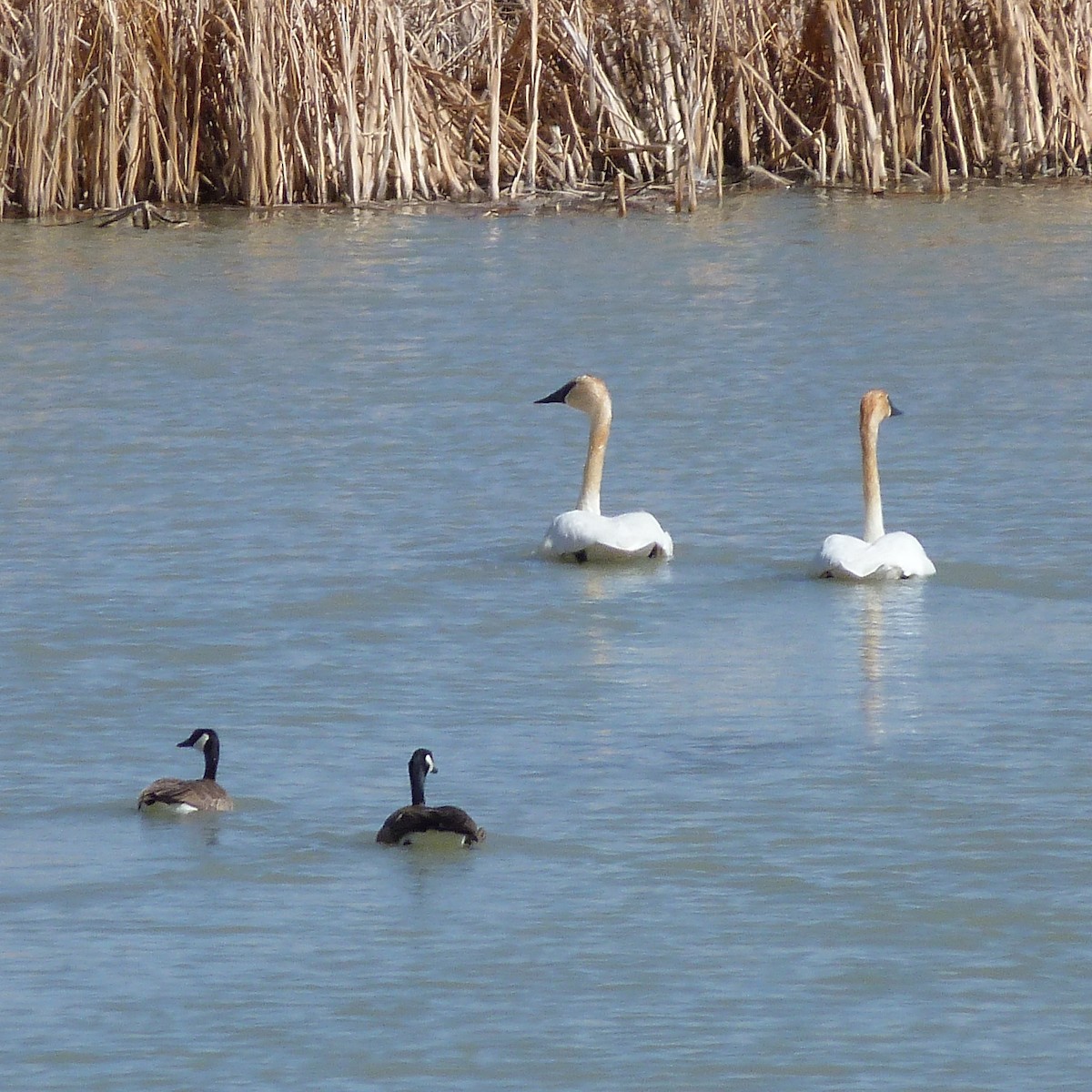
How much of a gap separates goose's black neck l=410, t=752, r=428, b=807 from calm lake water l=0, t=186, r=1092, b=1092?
159 mm

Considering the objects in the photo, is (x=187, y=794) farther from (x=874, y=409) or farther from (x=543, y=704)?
(x=874, y=409)

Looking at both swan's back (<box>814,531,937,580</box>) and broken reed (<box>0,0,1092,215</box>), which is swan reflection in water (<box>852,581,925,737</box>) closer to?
swan's back (<box>814,531,937,580</box>)

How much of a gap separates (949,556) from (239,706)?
335cm

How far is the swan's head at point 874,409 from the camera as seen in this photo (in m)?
10.4

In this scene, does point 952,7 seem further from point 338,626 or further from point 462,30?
point 338,626

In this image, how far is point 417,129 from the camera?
21375 mm

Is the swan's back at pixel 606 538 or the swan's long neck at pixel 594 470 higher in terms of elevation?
the swan's long neck at pixel 594 470

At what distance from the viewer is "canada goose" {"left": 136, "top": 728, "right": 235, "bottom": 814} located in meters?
6.49

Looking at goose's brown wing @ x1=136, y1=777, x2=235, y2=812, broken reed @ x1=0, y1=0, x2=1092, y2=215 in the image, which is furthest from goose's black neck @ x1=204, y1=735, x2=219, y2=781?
broken reed @ x1=0, y1=0, x2=1092, y2=215

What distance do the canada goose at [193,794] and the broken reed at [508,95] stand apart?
14093mm

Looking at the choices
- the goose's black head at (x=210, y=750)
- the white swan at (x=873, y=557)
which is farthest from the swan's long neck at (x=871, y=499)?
the goose's black head at (x=210, y=750)

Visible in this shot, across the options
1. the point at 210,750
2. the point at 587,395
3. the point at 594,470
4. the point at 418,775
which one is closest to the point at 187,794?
the point at 210,750

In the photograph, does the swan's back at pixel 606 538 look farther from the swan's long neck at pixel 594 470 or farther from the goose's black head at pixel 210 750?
the goose's black head at pixel 210 750

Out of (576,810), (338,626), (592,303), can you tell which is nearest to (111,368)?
(592,303)
